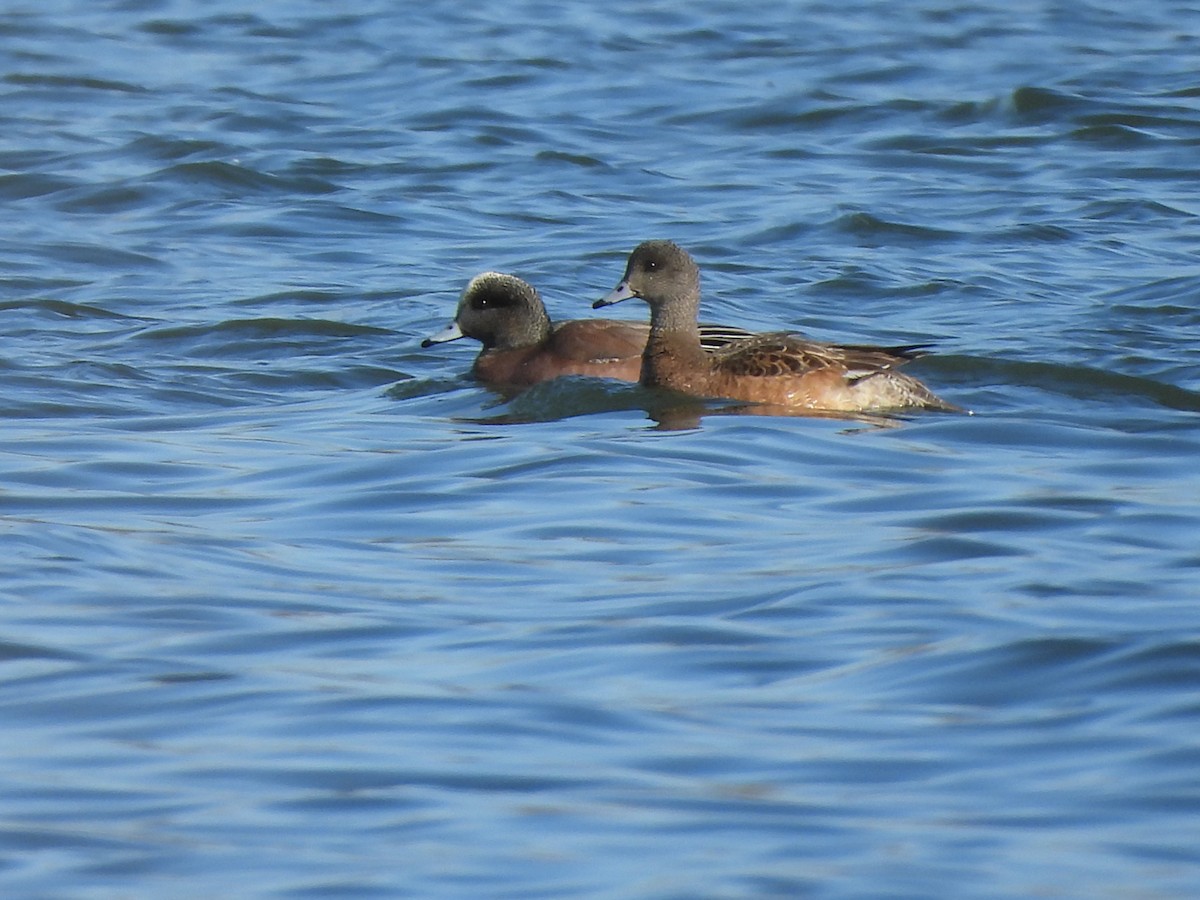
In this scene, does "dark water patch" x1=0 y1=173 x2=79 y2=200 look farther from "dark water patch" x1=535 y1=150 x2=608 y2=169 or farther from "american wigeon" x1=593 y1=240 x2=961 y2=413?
"american wigeon" x1=593 y1=240 x2=961 y2=413

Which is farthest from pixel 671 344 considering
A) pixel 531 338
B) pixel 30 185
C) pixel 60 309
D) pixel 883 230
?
pixel 30 185

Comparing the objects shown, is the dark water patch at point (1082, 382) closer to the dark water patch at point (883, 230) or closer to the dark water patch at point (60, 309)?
the dark water patch at point (883, 230)

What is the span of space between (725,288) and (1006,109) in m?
6.50

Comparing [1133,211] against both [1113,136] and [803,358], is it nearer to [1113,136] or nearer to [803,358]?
[1113,136]

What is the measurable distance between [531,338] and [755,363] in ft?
5.70

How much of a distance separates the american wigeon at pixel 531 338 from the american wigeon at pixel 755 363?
11.1 inches

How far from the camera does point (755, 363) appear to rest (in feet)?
38.2

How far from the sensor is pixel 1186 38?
23.6 meters

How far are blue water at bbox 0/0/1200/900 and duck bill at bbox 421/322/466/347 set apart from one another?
0.68ft

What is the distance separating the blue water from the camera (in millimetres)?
5504

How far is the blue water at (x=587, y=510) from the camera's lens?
5.50 m

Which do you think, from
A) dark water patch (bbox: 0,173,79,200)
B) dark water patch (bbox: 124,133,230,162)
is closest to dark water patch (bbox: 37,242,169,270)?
dark water patch (bbox: 0,173,79,200)

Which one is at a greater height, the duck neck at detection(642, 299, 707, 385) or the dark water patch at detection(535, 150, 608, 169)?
the duck neck at detection(642, 299, 707, 385)

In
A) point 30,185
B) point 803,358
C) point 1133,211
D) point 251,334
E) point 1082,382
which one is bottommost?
point 1133,211
